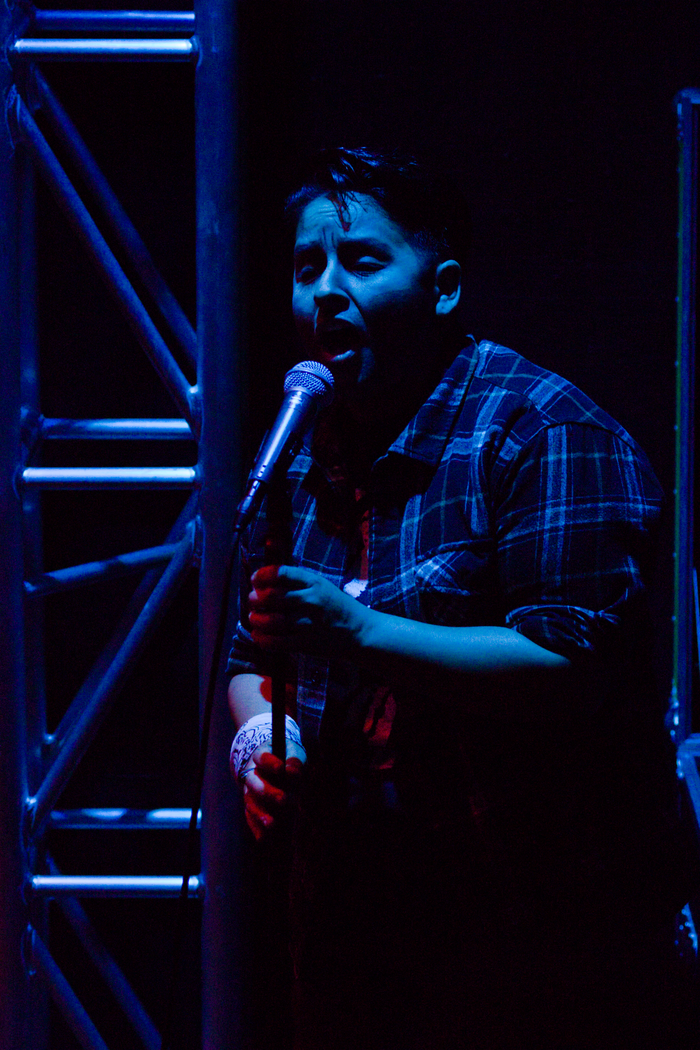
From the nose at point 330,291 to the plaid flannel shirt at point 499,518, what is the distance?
0.61 ft

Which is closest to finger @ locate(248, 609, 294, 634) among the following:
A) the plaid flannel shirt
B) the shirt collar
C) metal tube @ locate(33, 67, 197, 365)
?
the plaid flannel shirt

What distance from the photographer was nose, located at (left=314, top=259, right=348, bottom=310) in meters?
1.14

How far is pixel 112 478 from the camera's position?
1757 mm

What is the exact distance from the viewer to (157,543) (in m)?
2.05

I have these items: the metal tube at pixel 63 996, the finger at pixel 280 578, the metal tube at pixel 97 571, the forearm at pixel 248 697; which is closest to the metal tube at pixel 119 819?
the metal tube at pixel 63 996

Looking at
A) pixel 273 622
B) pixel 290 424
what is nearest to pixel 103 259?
pixel 290 424

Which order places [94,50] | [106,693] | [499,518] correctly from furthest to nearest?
[106,693] < [94,50] < [499,518]

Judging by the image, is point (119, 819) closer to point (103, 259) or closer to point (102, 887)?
point (102, 887)

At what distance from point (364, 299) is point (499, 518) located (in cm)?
34

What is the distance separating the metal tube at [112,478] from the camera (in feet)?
5.76

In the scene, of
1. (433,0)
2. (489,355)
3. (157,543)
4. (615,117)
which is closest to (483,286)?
(615,117)

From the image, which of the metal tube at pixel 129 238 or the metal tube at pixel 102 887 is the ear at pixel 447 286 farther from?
the metal tube at pixel 102 887

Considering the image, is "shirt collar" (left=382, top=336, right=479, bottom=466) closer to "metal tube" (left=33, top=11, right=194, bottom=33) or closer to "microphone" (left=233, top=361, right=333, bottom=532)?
"microphone" (left=233, top=361, right=333, bottom=532)

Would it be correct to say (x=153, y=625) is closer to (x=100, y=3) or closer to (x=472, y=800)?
(x=472, y=800)
